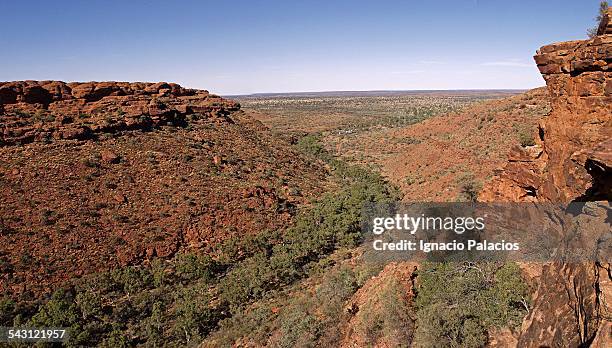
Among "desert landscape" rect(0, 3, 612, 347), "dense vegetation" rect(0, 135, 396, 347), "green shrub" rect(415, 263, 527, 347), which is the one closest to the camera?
"desert landscape" rect(0, 3, 612, 347)

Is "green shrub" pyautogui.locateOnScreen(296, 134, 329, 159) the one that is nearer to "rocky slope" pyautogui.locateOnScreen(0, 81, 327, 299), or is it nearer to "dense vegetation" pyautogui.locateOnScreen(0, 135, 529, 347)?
"rocky slope" pyautogui.locateOnScreen(0, 81, 327, 299)

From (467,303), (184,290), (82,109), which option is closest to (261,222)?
(184,290)

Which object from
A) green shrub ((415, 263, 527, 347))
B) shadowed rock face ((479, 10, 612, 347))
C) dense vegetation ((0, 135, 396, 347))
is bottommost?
dense vegetation ((0, 135, 396, 347))

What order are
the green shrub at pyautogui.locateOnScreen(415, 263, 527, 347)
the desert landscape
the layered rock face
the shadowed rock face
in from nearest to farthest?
the shadowed rock face, the layered rock face, the desert landscape, the green shrub at pyautogui.locateOnScreen(415, 263, 527, 347)

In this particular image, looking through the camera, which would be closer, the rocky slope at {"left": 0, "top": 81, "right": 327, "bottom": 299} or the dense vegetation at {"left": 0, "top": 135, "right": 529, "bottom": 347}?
the dense vegetation at {"left": 0, "top": 135, "right": 529, "bottom": 347}

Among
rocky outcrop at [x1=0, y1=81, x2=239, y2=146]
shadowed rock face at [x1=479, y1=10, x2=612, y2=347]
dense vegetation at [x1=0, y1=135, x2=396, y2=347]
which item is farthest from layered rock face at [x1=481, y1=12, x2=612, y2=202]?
rocky outcrop at [x1=0, y1=81, x2=239, y2=146]

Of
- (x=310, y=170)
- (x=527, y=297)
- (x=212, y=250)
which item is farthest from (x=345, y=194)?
(x=527, y=297)

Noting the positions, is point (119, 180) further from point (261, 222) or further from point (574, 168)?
point (574, 168)
